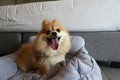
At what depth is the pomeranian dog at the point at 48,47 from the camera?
1.53 m

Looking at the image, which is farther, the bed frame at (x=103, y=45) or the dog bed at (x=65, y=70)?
the bed frame at (x=103, y=45)

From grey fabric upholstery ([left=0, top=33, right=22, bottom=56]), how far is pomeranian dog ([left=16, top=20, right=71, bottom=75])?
0.56 m

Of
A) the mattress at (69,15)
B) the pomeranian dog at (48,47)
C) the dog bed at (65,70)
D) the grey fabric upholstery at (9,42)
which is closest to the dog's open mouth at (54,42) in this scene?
the pomeranian dog at (48,47)

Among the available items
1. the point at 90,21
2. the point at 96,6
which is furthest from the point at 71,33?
the point at 96,6

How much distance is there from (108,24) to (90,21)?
0.18m

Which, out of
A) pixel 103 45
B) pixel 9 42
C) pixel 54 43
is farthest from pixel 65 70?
pixel 9 42

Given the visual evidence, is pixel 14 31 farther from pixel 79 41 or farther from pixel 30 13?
pixel 79 41

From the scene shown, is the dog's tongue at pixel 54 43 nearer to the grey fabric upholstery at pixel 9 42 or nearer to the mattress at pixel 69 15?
the mattress at pixel 69 15

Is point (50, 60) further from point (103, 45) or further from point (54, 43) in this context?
point (103, 45)

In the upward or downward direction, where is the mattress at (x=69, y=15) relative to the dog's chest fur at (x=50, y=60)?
upward

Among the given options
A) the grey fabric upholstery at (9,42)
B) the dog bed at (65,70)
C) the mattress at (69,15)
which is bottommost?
the dog bed at (65,70)

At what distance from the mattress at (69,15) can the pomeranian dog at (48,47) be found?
486mm

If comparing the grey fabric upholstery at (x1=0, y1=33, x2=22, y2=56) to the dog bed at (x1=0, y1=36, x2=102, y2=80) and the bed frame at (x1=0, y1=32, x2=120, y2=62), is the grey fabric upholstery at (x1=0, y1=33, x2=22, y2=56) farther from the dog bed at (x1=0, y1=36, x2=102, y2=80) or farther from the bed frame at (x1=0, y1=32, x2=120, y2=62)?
the bed frame at (x1=0, y1=32, x2=120, y2=62)

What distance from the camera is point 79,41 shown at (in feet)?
6.07
